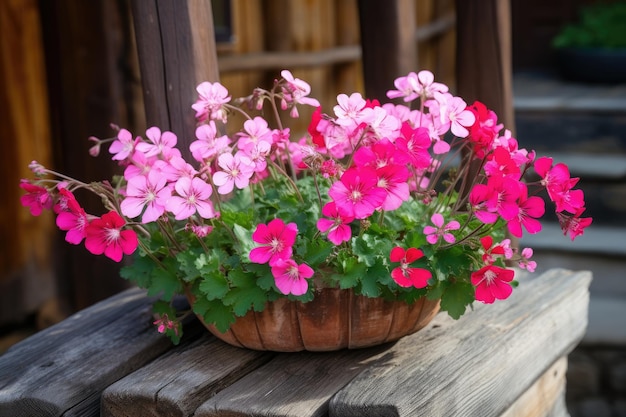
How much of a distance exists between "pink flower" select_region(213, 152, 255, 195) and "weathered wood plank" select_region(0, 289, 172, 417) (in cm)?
44

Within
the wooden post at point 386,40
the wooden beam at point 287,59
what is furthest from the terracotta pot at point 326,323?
the wooden beam at point 287,59

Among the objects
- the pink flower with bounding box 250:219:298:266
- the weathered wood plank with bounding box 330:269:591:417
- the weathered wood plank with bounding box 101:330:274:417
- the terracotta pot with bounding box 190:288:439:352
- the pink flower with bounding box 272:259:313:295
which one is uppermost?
the pink flower with bounding box 250:219:298:266

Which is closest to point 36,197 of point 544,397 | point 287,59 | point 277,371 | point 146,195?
point 146,195

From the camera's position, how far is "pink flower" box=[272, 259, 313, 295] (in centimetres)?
144

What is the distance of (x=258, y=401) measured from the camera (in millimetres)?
1522

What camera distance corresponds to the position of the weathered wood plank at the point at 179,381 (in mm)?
Answer: 1542

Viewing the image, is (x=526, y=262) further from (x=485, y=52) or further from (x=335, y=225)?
(x=485, y=52)

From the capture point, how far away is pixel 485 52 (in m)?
2.35

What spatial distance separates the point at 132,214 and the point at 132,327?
47 centimetres

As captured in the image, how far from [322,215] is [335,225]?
16cm

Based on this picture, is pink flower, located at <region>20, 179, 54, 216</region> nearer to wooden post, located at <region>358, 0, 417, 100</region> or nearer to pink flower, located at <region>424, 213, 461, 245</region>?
pink flower, located at <region>424, 213, 461, 245</region>

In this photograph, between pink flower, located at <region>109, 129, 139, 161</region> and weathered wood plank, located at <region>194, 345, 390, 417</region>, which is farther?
pink flower, located at <region>109, 129, 139, 161</region>

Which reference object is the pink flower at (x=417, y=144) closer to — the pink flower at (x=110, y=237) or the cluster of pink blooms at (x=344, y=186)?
the cluster of pink blooms at (x=344, y=186)

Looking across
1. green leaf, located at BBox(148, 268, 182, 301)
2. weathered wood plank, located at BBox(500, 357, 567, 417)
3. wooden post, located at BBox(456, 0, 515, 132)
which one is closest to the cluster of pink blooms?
green leaf, located at BBox(148, 268, 182, 301)
